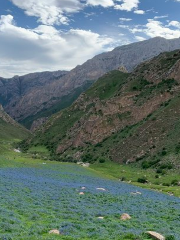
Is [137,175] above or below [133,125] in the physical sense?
below

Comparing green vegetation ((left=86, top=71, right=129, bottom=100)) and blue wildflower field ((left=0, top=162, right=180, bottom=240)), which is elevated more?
green vegetation ((left=86, top=71, right=129, bottom=100))

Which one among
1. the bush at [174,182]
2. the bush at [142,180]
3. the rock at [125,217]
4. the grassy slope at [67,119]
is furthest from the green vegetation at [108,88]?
the rock at [125,217]

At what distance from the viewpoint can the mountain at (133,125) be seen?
88.2 meters

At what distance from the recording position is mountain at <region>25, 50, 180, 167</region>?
289 feet

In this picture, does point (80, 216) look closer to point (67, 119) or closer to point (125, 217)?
point (125, 217)

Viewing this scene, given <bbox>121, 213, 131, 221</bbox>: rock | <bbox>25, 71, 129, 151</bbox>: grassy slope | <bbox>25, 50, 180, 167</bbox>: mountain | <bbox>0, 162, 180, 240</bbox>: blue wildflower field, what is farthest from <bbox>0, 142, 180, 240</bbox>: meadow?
<bbox>25, 71, 129, 151</bbox>: grassy slope

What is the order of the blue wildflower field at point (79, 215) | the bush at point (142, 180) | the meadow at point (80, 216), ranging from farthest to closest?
the bush at point (142, 180), the blue wildflower field at point (79, 215), the meadow at point (80, 216)

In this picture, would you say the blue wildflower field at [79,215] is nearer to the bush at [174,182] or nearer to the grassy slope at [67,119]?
the bush at [174,182]

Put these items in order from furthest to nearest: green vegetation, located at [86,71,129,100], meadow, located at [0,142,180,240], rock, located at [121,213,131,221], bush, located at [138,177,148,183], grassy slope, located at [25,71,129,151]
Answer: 1. green vegetation, located at [86,71,129,100]
2. grassy slope, located at [25,71,129,151]
3. bush, located at [138,177,148,183]
4. rock, located at [121,213,131,221]
5. meadow, located at [0,142,180,240]

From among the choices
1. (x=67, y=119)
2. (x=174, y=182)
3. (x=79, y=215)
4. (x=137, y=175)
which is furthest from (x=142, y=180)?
(x=67, y=119)

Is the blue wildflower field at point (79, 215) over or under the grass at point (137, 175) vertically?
over

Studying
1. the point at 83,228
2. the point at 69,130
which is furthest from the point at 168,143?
the point at 69,130

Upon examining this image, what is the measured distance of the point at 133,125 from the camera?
11244cm

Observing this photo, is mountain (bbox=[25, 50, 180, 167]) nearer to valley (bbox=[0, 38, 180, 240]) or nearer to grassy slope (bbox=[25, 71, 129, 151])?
grassy slope (bbox=[25, 71, 129, 151])
